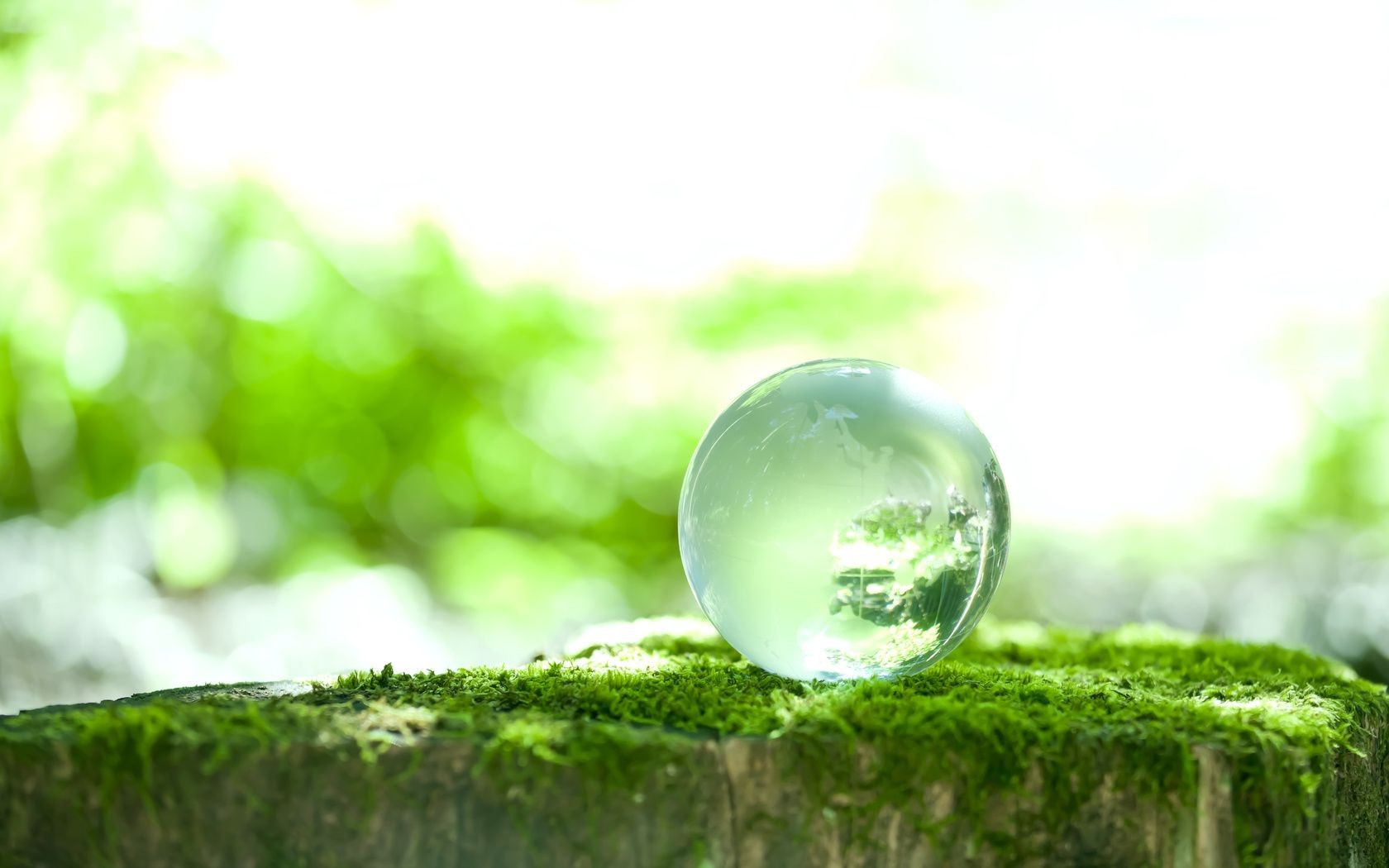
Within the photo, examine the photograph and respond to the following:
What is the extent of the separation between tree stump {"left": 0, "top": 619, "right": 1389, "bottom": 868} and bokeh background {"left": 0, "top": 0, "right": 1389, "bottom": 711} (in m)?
3.82

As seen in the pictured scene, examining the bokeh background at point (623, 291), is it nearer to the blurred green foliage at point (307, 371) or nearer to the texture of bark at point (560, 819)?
the blurred green foliage at point (307, 371)

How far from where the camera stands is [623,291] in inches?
230

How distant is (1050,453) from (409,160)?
3.57 m

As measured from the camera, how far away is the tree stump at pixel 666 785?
1496 mm

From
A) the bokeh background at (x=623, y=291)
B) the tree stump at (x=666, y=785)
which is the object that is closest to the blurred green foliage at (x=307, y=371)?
the bokeh background at (x=623, y=291)

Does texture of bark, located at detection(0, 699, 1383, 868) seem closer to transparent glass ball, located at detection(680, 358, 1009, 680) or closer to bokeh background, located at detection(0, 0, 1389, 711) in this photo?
transparent glass ball, located at detection(680, 358, 1009, 680)

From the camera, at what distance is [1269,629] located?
17.6 ft

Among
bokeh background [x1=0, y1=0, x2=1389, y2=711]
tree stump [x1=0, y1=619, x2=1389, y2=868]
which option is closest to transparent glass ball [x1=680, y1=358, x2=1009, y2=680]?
tree stump [x1=0, y1=619, x2=1389, y2=868]

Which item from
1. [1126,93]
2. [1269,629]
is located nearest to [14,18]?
→ [1126,93]

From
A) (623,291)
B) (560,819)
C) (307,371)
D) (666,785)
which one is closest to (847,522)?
(666,785)

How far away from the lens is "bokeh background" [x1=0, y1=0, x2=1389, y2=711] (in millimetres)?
A: 5336

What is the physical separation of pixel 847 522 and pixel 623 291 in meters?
4.21

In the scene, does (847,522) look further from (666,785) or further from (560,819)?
(560,819)

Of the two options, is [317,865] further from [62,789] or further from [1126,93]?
[1126,93]
